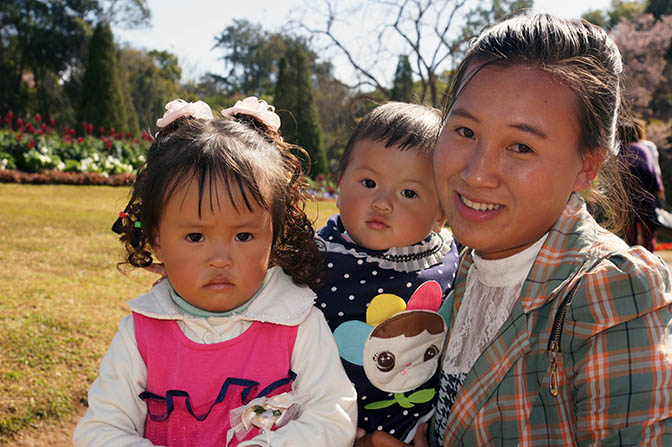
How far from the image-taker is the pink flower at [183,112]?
185cm

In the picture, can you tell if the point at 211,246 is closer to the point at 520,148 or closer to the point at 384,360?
the point at 384,360

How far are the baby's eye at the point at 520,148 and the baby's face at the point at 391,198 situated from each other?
0.57 metres

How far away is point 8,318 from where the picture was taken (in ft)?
12.4

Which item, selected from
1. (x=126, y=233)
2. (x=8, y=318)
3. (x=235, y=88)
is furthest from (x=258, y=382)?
(x=235, y=88)

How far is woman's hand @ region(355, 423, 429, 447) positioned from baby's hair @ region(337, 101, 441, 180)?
989mm

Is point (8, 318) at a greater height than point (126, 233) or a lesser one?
lesser

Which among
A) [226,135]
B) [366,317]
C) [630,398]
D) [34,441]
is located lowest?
[34,441]

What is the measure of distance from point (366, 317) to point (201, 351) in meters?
0.60

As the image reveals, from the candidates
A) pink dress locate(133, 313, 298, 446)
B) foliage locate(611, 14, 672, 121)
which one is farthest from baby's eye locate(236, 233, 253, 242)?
foliage locate(611, 14, 672, 121)

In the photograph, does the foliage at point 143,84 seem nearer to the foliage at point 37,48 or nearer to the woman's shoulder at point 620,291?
the foliage at point 37,48

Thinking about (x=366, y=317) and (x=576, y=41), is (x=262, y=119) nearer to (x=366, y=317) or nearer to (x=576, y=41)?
(x=366, y=317)

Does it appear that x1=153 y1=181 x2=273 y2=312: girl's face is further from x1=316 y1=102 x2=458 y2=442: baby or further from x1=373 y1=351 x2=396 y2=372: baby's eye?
x1=373 y1=351 x2=396 y2=372: baby's eye

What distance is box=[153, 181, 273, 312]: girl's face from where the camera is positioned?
63.2 inches

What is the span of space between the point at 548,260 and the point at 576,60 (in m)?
0.55
